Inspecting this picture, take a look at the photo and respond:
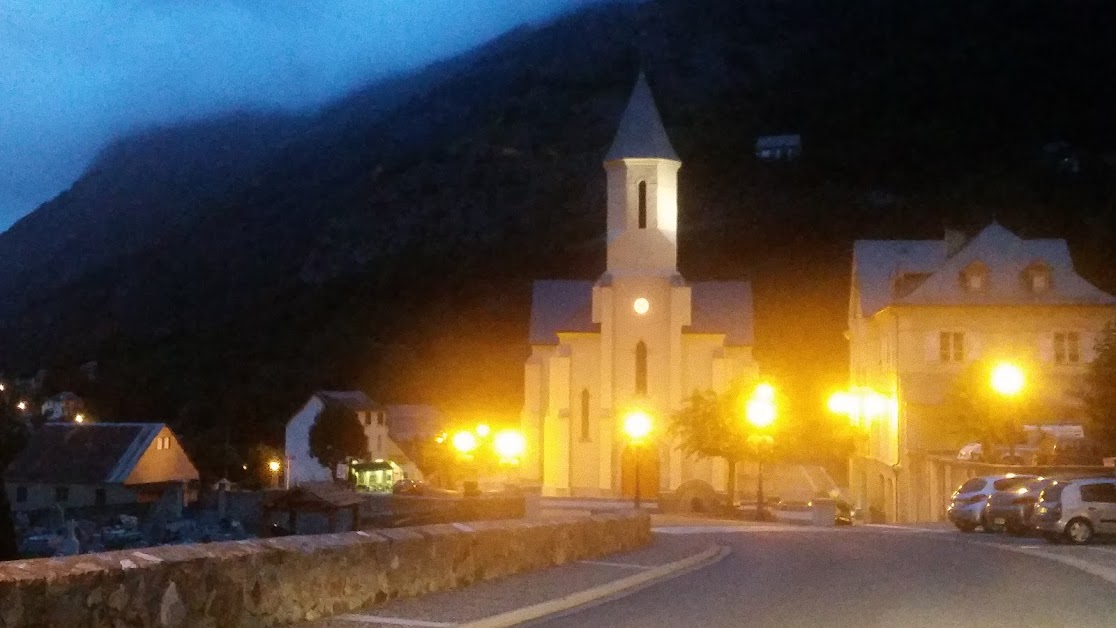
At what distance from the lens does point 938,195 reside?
5064 inches

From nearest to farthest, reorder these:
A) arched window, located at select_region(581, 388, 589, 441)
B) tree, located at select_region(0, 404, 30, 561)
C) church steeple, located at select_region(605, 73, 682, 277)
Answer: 1. tree, located at select_region(0, 404, 30, 561)
2. arched window, located at select_region(581, 388, 589, 441)
3. church steeple, located at select_region(605, 73, 682, 277)

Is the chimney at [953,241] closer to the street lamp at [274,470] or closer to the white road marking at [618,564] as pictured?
the white road marking at [618,564]

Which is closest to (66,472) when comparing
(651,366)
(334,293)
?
(651,366)

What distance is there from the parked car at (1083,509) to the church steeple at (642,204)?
35.1 metres

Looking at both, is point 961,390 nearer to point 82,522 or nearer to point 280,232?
point 82,522

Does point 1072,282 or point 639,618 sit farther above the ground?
point 1072,282

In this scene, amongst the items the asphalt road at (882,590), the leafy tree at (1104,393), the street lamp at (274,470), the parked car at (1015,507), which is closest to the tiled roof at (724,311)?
the leafy tree at (1104,393)

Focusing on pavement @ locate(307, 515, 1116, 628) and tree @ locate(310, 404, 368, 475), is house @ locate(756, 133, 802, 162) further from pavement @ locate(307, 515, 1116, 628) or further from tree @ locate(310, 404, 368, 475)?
pavement @ locate(307, 515, 1116, 628)

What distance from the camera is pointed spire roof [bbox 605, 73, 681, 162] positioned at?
2398 inches

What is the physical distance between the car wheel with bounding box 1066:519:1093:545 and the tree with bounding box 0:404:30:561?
2093cm

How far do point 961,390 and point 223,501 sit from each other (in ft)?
123

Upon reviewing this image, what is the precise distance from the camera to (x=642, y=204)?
202 ft

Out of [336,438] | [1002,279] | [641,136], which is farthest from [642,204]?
[336,438]

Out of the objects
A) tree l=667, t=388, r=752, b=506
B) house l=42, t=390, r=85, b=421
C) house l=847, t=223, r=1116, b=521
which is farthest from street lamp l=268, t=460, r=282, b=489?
house l=847, t=223, r=1116, b=521
